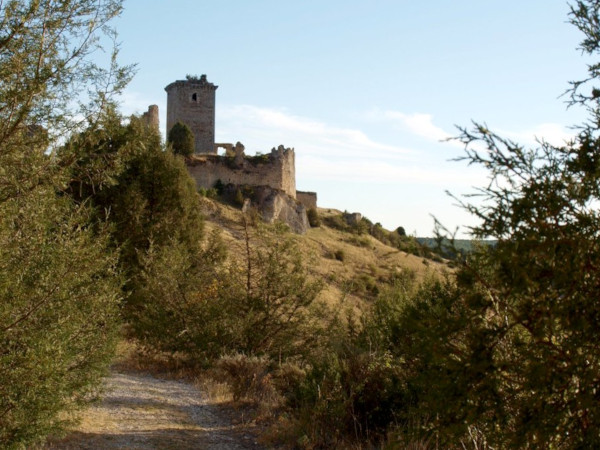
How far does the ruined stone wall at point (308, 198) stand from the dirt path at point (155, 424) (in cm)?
4374

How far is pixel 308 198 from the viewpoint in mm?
55688

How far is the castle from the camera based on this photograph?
145 feet

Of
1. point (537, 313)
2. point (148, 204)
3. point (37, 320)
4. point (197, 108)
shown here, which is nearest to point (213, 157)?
point (197, 108)

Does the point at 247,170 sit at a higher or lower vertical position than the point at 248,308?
higher

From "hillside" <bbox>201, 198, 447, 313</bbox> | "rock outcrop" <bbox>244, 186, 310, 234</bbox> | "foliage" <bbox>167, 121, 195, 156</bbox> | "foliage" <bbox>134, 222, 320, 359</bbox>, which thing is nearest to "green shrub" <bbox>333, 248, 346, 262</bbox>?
"hillside" <bbox>201, 198, 447, 313</bbox>

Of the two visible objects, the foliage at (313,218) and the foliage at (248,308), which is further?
the foliage at (313,218)

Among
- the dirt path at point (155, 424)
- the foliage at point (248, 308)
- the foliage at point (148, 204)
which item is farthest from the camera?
the foliage at point (148, 204)

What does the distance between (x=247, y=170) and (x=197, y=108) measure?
797 centimetres

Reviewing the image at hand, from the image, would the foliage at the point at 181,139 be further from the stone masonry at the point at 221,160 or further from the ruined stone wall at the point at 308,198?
the ruined stone wall at the point at 308,198

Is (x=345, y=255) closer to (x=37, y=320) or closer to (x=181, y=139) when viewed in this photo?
(x=181, y=139)

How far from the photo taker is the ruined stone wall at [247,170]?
43469 mm

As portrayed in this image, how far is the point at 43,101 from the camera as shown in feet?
19.2

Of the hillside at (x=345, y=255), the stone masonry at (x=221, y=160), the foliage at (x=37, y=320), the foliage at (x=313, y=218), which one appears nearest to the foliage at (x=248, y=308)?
the foliage at (x=37, y=320)

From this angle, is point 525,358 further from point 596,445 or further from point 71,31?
point 71,31
